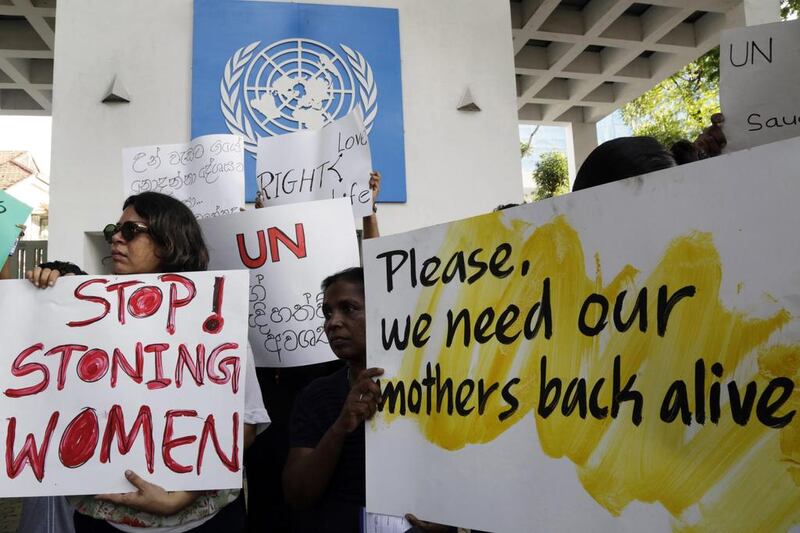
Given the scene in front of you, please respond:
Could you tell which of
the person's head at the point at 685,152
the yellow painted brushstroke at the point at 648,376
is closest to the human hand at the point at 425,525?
the yellow painted brushstroke at the point at 648,376

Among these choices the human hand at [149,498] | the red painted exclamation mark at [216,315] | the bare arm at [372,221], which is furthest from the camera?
the bare arm at [372,221]

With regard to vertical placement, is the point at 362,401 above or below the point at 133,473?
above

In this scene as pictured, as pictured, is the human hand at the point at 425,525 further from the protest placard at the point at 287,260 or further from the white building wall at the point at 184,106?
the white building wall at the point at 184,106

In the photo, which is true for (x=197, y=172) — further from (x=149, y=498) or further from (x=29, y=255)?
(x=29, y=255)

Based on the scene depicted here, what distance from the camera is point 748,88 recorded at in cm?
217

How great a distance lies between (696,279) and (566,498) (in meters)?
0.47

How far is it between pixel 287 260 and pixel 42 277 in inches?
37.5

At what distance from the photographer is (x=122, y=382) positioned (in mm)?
1638

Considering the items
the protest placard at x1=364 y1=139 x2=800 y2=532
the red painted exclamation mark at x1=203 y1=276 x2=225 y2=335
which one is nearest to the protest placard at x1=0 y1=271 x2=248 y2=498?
the red painted exclamation mark at x1=203 y1=276 x2=225 y2=335

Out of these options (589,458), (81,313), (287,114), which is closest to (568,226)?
(589,458)

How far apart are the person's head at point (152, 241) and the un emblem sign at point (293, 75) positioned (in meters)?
3.97

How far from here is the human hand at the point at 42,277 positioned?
66.6 inches

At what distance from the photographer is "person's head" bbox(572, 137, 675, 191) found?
1.50 meters

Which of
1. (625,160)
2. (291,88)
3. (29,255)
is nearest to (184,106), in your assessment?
(291,88)
